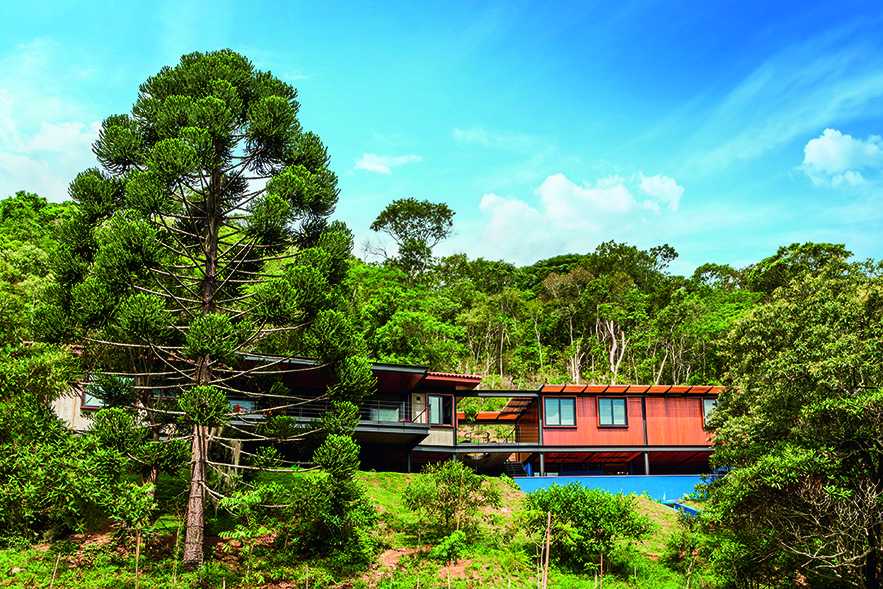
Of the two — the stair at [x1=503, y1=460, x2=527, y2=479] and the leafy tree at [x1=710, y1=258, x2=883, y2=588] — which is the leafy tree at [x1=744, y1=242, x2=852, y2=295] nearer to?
the stair at [x1=503, y1=460, x2=527, y2=479]

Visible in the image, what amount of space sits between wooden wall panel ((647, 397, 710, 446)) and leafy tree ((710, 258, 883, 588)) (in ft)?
39.1

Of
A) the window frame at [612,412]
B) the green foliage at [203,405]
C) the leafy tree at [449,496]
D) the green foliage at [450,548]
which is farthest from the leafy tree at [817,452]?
the green foliage at [203,405]

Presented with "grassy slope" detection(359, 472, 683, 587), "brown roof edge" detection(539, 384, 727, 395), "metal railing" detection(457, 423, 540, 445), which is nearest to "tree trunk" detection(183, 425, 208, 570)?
"grassy slope" detection(359, 472, 683, 587)

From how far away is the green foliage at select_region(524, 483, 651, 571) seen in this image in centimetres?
1694

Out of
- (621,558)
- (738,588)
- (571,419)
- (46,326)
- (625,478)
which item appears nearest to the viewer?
(46,326)

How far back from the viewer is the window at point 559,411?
92.1 ft

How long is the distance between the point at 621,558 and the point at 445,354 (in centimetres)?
2028

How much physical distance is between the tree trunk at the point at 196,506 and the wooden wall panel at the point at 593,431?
16.6 m

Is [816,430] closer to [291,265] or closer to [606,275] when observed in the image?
[291,265]

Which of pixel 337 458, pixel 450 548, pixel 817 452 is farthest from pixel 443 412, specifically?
pixel 817 452

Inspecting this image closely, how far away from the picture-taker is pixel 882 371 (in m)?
13.6

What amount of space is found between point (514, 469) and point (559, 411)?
3505 millimetres

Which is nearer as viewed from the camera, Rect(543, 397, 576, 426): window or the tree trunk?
the tree trunk

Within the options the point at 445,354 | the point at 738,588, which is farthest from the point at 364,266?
the point at 738,588
